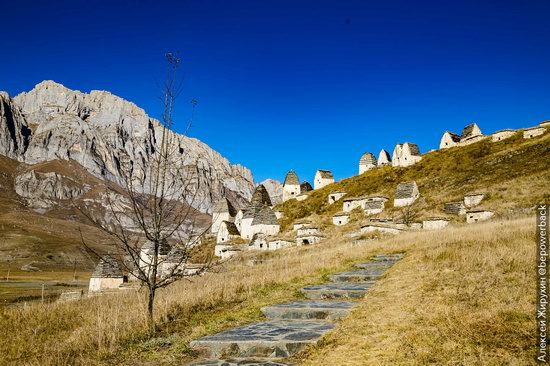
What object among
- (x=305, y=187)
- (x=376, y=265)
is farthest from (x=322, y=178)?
(x=376, y=265)

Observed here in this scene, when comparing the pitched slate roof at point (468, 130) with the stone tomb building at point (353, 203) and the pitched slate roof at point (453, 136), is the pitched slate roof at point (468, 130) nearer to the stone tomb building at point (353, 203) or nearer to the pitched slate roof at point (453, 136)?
the pitched slate roof at point (453, 136)

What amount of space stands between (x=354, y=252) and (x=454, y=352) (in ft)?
40.0

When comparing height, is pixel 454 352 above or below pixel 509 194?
below

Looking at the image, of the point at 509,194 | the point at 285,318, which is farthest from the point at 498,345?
the point at 509,194

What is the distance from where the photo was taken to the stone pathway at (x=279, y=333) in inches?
194

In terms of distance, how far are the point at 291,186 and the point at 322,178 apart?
7.94 meters

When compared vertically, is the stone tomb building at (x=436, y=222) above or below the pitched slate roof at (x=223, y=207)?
below

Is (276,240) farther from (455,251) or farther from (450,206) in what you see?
(455,251)

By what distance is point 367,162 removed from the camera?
9369cm

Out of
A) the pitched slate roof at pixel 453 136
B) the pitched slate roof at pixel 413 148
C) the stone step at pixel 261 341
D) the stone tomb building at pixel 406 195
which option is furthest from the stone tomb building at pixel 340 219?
the stone step at pixel 261 341

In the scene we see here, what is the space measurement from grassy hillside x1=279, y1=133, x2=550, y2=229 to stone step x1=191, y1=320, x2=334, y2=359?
32.8 metres

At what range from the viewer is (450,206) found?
4266cm

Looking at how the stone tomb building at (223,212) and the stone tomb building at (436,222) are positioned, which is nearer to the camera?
the stone tomb building at (436,222)

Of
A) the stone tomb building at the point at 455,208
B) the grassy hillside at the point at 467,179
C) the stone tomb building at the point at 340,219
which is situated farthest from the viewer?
the stone tomb building at the point at 340,219
